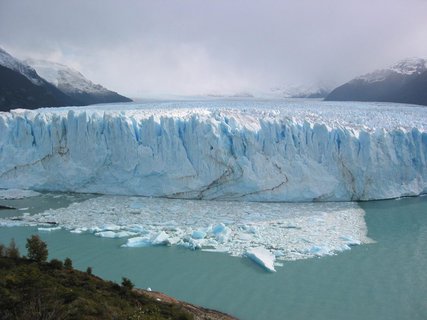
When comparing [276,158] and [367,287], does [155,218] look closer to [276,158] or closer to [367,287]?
[276,158]

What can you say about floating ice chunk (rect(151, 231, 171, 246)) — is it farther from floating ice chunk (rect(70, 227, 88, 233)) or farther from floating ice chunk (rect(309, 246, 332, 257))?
floating ice chunk (rect(309, 246, 332, 257))

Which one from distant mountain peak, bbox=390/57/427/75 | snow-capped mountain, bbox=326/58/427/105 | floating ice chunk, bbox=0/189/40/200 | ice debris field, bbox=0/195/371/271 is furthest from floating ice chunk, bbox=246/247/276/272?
distant mountain peak, bbox=390/57/427/75

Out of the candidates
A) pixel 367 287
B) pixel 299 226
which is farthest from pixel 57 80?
pixel 367 287

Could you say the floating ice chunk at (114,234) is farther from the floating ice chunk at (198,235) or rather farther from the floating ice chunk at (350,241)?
the floating ice chunk at (350,241)

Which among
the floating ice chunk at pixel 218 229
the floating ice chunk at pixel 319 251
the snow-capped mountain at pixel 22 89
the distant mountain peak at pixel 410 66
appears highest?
the distant mountain peak at pixel 410 66

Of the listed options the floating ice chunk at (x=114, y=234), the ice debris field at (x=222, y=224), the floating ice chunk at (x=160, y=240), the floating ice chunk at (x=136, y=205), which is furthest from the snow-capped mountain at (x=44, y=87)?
the floating ice chunk at (x=160, y=240)

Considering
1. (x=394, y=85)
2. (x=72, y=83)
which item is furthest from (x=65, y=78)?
(x=394, y=85)
